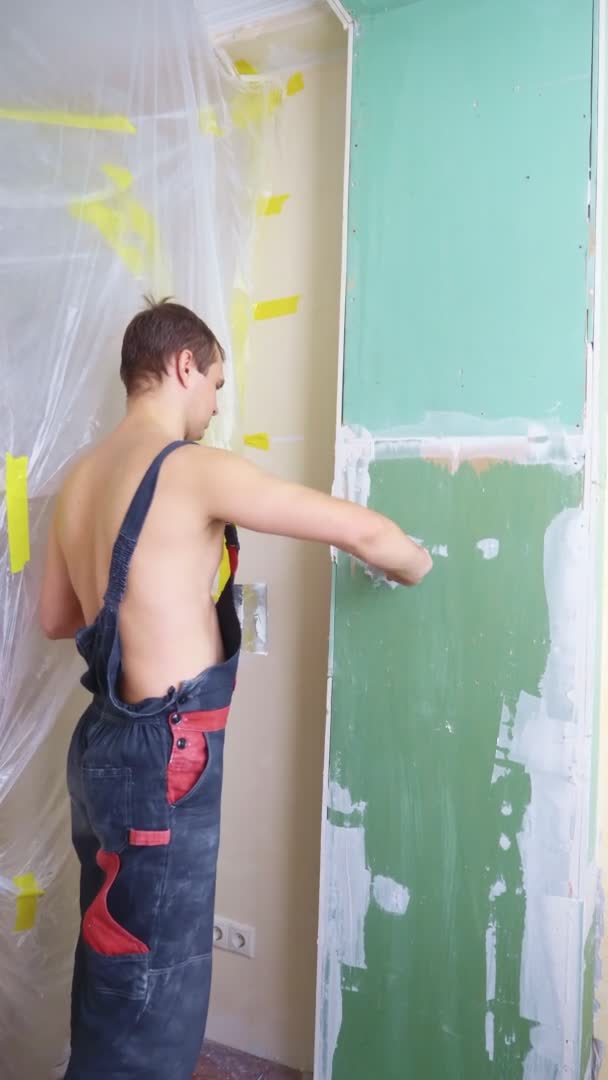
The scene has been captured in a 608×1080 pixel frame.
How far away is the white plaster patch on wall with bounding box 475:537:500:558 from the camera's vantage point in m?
1.70

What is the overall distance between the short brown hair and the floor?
5.67 feet

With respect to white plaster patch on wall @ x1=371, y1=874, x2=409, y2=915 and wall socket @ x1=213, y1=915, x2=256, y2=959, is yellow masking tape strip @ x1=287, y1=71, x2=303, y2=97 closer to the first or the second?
white plaster patch on wall @ x1=371, y1=874, x2=409, y2=915

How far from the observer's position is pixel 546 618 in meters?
1.65

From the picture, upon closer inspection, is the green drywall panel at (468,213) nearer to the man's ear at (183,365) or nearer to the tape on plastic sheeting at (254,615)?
the man's ear at (183,365)

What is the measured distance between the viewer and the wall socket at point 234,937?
222 centimetres

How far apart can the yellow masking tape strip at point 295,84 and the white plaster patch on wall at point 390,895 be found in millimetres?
2012

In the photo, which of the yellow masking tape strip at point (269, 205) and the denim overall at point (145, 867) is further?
the yellow masking tape strip at point (269, 205)

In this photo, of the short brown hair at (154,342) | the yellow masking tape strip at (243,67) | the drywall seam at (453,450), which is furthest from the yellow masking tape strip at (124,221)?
the yellow masking tape strip at (243,67)

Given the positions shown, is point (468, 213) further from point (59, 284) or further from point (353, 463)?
point (59, 284)

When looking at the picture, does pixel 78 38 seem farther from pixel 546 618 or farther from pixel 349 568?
pixel 546 618

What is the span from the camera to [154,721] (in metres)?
1.46

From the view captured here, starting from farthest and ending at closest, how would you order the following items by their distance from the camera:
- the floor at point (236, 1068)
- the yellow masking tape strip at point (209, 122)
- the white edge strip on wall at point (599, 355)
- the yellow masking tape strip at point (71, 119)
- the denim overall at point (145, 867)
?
the floor at point (236, 1068) → the yellow masking tape strip at point (209, 122) → the white edge strip on wall at point (599, 355) → the yellow masking tape strip at point (71, 119) → the denim overall at point (145, 867)

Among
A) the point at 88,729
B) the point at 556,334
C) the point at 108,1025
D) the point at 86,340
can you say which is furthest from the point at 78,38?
the point at 108,1025

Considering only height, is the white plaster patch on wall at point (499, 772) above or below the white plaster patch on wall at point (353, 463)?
below
